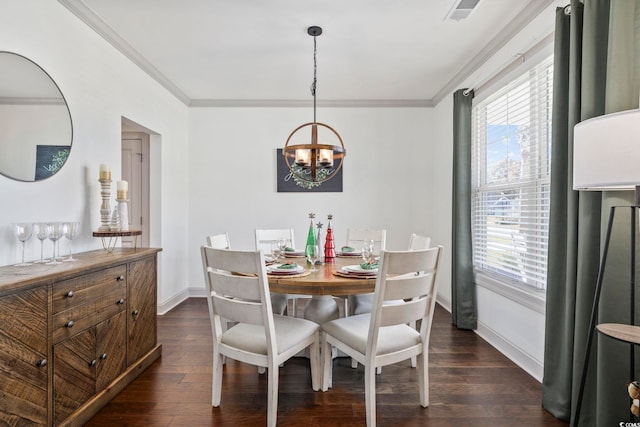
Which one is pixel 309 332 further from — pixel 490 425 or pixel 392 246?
pixel 392 246

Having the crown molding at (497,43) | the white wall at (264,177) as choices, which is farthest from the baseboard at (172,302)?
the crown molding at (497,43)

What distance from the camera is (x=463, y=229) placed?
3.39 metres

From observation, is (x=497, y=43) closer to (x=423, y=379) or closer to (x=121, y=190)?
(x=423, y=379)

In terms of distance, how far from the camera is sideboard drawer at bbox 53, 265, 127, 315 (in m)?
1.72

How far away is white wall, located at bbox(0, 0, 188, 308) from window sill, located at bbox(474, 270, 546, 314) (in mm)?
3198

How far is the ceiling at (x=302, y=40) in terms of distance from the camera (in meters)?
2.46

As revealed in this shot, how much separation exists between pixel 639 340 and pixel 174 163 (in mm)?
4204

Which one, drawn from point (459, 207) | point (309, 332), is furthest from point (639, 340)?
point (459, 207)

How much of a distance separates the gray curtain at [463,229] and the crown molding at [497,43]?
0.80ft

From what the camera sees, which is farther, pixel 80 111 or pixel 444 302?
pixel 444 302

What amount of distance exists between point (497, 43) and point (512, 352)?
8.20ft

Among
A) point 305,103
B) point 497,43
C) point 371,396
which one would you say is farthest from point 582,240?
point 305,103

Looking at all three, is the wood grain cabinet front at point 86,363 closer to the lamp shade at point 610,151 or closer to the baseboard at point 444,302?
the lamp shade at point 610,151

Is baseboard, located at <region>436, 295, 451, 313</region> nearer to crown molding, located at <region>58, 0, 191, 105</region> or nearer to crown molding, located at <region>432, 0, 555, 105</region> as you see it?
crown molding, located at <region>432, 0, 555, 105</region>
